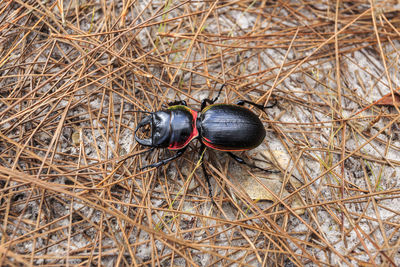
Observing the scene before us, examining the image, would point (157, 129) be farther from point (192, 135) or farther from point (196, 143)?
point (196, 143)

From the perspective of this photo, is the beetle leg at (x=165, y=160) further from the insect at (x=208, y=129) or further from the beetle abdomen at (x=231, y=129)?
the beetle abdomen at (x=231, y=129)

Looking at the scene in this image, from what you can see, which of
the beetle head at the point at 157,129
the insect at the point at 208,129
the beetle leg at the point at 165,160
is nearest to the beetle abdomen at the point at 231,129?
the insect at the point at 208,129

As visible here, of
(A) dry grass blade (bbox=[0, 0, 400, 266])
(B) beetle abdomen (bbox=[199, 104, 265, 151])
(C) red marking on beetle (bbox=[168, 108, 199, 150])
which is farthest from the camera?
(C) red marking on beetle (bbox=[168, 108, 199, 150])

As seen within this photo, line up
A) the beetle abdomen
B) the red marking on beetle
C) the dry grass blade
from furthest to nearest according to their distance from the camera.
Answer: the red marking on beetle < the beetle abdomen < the dry grass blade

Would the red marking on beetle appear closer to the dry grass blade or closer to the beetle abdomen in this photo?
the beetle abdomen

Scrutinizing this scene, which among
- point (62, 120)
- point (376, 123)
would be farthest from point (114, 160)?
point (376, 123)

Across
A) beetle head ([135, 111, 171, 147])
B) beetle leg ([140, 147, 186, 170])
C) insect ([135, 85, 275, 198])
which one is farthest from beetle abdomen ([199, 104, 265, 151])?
beetle head ([135, 111, 171, 147])

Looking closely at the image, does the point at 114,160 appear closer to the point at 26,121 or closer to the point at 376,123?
the point at 26,121

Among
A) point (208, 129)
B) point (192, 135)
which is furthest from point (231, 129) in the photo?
point (192, 135)
